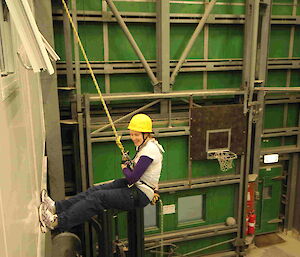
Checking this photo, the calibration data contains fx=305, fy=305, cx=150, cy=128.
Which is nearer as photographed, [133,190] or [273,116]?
[133,190]

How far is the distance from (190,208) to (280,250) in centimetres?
200

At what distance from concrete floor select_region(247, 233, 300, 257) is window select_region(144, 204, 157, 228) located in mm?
1893

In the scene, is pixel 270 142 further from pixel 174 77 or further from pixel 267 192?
pixel 174 77

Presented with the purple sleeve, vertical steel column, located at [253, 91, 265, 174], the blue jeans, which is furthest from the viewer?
vertical steel column, located at [253, 91, 265, 174]

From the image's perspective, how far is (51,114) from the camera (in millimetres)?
3857

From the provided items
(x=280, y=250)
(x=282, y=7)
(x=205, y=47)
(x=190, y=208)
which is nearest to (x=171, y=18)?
(x=205, y=47)

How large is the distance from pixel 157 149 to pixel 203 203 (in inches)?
90.0

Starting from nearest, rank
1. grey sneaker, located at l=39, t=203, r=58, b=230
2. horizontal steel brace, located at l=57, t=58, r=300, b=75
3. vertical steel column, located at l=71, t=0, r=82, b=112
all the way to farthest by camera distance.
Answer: grey sneaker, located at l=39, t=203, r=58, b=230 < vertical steel column, located at l=71, t=0, r=82, b=112 < horizontal steel brace, located at l=57, t=58, r=300, b=75

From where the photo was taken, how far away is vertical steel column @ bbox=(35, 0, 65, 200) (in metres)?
3.64

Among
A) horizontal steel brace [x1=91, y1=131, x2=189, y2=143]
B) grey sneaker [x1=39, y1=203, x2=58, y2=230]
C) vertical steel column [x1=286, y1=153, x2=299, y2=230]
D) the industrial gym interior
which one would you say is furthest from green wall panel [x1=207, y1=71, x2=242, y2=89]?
grey sneaker [x1=39, y1=203, x2=58, y2=230]

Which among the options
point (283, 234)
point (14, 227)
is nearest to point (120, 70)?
point (14, 227)

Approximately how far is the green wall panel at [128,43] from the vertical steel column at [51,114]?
931mm

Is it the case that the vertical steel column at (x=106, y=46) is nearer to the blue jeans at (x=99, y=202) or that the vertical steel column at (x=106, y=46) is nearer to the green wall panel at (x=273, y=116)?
the blue jeans at (x=99, y=202)

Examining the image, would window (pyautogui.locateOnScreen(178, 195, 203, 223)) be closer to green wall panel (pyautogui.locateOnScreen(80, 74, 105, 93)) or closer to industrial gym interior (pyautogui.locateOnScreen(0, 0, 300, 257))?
industrial gym interior (pyautogui.locateOnScreen(0, 0, 300, 257))
